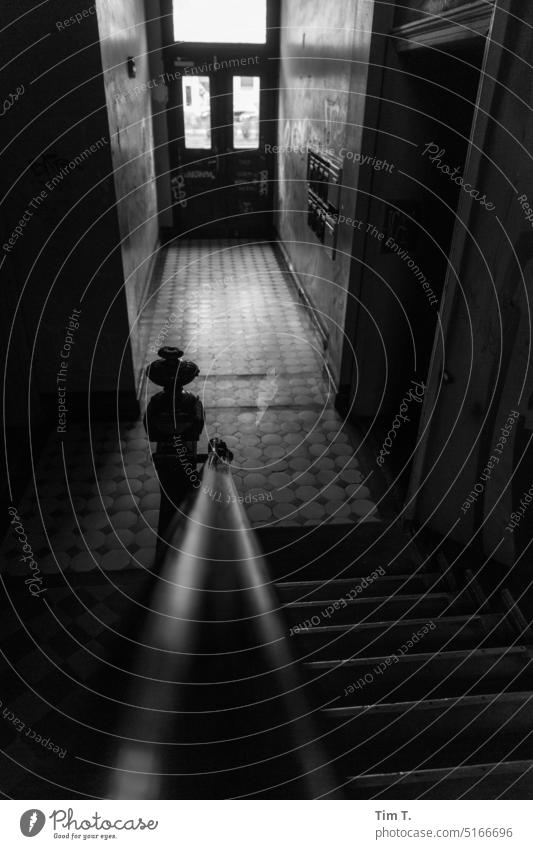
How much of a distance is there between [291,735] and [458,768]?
1.46 feet

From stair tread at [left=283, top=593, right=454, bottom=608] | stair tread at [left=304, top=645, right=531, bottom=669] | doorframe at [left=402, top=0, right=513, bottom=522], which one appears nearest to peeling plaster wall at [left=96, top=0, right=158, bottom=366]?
doorframe at [left=402, top=0, right=513, bottom=522]

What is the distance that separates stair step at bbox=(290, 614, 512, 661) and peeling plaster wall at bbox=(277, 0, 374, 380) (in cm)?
218

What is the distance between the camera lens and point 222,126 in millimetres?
7688

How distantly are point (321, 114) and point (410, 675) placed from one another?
4.30m

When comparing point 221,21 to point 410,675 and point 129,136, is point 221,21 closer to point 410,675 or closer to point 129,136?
point 129,136

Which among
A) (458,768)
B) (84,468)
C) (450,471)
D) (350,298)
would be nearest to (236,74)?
(350,298)

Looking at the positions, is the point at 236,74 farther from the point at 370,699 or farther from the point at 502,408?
the point at 370,699

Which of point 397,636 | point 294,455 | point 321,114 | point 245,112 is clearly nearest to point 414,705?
point 397,636

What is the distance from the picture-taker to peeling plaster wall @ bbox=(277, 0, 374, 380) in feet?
11.2

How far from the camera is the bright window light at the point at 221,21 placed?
7027mm

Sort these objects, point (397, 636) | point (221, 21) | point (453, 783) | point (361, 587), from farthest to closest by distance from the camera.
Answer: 1. point (221, 21)
2. point (361, 587)
3. point (397, 636)
4. point (453, 783)

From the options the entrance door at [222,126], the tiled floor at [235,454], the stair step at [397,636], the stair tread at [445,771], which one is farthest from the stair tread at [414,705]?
the entrance door at [222,126]

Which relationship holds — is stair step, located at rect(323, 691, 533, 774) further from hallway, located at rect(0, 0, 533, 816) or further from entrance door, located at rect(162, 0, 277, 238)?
entrance door, located at rect(162, 0, 277, 238)
